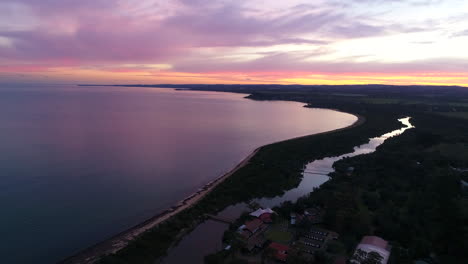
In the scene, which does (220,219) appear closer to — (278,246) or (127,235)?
(278,246)

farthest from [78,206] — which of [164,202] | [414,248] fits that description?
[414,248]

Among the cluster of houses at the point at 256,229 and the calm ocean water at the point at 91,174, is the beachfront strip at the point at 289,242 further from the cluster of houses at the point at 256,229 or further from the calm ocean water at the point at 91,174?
the calm ocean water at the point at 91,174

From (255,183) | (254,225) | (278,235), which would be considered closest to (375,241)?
(278,235)

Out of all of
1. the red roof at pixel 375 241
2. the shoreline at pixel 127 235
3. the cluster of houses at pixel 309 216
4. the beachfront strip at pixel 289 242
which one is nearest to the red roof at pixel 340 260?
the beachfront strip at pixel 289 242

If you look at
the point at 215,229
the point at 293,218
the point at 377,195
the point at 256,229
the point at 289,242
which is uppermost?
the point at 377,195

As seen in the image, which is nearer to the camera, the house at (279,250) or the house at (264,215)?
the house at (279,250)

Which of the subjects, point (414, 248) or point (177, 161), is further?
point (177, 161)

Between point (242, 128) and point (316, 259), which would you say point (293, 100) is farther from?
point (316, 259)
